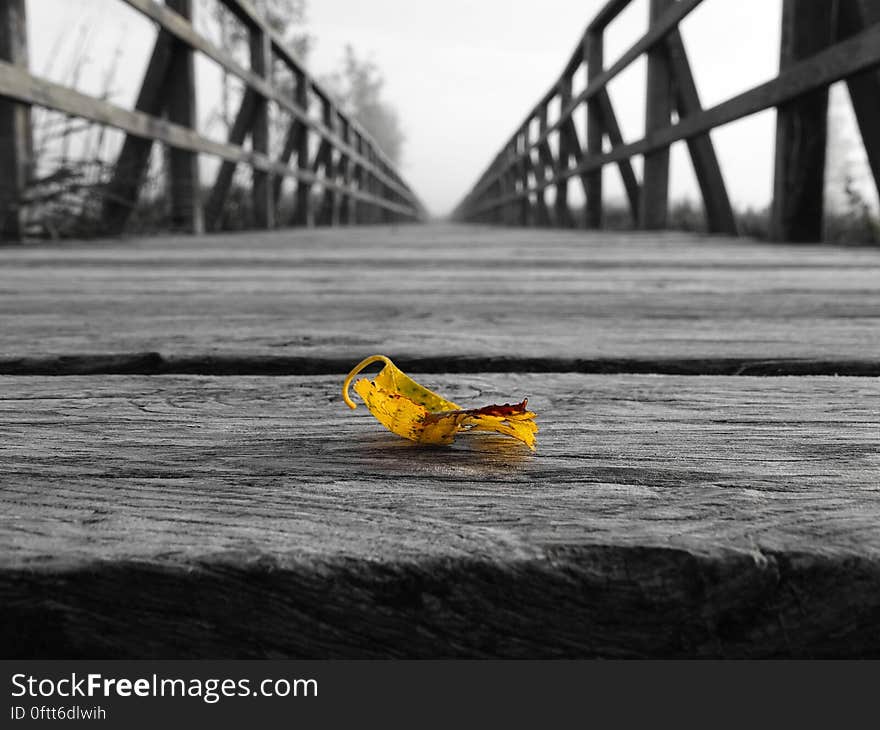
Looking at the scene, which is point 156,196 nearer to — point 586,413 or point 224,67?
point 224,67

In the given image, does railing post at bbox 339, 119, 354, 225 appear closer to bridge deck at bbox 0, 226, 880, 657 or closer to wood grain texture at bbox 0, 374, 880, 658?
bridge deck at bbox 0, 226, 880, 657

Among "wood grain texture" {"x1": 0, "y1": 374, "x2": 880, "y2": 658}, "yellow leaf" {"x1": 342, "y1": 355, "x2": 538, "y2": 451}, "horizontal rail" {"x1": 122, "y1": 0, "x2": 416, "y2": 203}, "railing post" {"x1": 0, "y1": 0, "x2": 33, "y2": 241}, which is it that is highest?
"horizontal rail" {"x1": 122, "y1": 0, "x2": 416, "y2": 203}

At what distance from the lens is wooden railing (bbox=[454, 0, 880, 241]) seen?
201cm

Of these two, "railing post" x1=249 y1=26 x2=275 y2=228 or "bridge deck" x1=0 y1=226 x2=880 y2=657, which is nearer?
"bridge deck" x1=0 y1=226 x2=880 y2=657

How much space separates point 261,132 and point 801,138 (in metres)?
3.13

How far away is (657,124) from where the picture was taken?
369 cm

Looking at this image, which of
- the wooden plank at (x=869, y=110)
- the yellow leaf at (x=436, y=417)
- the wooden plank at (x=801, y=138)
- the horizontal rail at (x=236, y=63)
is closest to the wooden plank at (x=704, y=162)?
the wooden plank at (x=801, y=138)

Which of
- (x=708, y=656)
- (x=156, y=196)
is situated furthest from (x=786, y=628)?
(x=156, y=196)

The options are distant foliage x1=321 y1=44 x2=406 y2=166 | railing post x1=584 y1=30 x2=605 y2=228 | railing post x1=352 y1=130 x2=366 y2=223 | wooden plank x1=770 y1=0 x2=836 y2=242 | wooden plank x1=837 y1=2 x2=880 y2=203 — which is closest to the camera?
wooden plank x1=837 y1=2 x2=880 y2=203

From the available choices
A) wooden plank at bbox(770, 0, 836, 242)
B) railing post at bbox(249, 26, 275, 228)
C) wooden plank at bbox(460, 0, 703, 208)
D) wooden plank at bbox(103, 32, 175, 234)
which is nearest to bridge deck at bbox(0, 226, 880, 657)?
wooden plank at bbox(770, 0, 836, 242)

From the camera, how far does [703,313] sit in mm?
919

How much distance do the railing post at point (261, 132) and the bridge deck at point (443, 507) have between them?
167 inches

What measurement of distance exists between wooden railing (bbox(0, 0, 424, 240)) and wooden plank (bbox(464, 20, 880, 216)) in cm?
175

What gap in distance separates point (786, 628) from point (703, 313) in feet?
2.23
